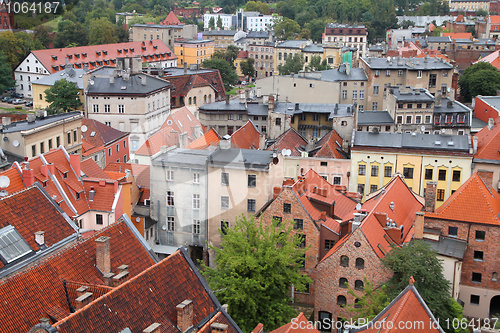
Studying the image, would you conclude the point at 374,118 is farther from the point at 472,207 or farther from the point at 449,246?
the point at 449,246

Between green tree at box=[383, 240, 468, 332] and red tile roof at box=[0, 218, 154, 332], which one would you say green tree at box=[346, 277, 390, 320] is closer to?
green tree at box=[383, 240, 468, 332]

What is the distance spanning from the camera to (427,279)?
34.8 m

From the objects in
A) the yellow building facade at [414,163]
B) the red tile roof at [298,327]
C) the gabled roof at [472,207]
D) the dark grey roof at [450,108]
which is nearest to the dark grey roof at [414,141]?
the yellow building facade at [414,163]

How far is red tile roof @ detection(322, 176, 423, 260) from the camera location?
126 feet

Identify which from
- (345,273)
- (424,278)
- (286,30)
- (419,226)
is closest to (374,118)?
(419,226)

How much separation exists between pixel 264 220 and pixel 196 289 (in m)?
16.9

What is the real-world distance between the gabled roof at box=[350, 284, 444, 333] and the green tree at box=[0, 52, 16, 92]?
3733 inches

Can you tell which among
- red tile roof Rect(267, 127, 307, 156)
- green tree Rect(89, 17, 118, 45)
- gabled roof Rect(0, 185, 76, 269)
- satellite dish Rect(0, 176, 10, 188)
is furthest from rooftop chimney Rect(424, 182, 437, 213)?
green tree Rect(89, 17, 118, 45)

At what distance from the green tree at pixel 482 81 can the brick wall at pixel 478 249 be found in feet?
219

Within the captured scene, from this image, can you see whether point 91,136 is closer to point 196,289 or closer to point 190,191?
point 190,191

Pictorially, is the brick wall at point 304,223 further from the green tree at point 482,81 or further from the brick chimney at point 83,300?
the green tree at point 482,81

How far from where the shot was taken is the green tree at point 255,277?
113 feet

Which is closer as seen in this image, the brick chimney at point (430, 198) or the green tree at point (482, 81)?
the brick chimney at point (430, 198)

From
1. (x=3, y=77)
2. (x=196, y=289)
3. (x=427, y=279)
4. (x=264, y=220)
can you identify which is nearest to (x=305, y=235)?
(x=264, y=220)
